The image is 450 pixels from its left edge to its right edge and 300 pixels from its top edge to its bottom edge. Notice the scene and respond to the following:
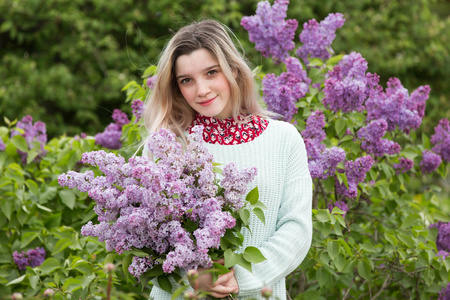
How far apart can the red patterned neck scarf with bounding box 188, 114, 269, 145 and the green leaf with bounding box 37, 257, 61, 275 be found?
0.94 metres

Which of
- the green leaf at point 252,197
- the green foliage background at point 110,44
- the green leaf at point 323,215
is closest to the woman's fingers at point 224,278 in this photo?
the green leaf at point 252,197

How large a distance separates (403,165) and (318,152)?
0.58 meters

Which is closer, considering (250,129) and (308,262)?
(250,129)

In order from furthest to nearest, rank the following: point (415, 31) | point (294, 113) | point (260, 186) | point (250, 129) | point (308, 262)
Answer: point (415, 31) < point (294, 113) < point (308, 262) < point (250, 129) < point (260, 186)

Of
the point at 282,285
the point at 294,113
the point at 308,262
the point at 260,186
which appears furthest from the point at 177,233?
the point at 294,113

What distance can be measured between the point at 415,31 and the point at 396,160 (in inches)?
171

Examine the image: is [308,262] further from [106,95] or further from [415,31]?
[415,31]

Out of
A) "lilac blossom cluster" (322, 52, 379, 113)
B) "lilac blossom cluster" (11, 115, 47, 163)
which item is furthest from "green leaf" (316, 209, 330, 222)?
"lilac blossom cluster" (11, 115, 47, 163)

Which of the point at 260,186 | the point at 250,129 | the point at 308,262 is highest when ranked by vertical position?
the point at 250,129

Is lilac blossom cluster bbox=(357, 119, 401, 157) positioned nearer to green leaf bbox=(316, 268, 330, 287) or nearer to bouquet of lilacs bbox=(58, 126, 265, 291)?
green leaf bbox=(316, 268, 330, 287)

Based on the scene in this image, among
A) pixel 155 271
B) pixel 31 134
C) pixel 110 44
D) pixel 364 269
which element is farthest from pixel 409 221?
pixel 110 44

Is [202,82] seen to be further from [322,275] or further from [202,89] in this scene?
[322,275]

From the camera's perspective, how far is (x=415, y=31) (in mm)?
6824

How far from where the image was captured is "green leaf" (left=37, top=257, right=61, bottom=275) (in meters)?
2.62
